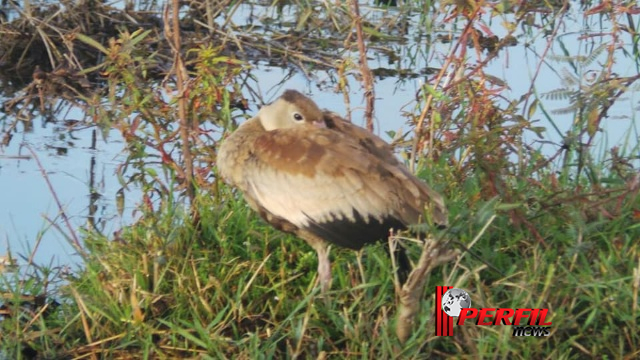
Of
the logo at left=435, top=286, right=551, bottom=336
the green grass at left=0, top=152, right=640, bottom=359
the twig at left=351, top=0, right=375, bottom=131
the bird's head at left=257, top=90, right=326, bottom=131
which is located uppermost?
the twig at left=351, top=0, right=375, bottom=131

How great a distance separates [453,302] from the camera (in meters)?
4.08

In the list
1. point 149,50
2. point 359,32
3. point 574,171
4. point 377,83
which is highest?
point 149,50

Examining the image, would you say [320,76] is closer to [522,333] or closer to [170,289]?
[170,289]

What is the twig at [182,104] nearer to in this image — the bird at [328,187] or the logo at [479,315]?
the bird at [328,187]

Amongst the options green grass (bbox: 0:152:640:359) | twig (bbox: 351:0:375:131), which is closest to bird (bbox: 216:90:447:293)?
green grass (bbox: 0:152:640:359)

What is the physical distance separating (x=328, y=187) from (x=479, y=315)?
28.8 inches

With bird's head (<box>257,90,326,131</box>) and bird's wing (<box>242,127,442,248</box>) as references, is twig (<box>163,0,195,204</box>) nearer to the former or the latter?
bird's head (<box>257,90,326,131</box>)

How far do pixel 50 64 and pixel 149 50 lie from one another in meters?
0.67

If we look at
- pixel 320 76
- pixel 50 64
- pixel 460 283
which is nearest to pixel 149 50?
pixel 50 64

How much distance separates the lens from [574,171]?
5922 millimetres

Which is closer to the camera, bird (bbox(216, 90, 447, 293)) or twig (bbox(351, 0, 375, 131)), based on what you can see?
bird (bbox(216, 90, 447, 293))

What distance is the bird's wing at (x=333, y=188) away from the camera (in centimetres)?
438

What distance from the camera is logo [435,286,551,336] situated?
4090 millimetres

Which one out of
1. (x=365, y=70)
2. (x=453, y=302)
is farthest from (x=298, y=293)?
(x=365, y=70)
